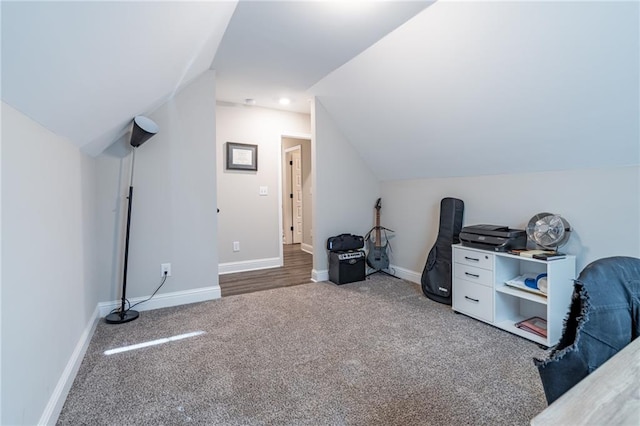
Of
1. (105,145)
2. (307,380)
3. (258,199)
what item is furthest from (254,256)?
(307,380)

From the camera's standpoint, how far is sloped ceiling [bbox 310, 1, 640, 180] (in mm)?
1653

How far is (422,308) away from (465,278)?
482 mm

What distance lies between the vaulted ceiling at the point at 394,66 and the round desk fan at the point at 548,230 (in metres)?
0.40

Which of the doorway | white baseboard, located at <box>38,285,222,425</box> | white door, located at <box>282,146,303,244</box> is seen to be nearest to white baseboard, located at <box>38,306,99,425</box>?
white baseboard, located at <box>38,285,222,425</box>

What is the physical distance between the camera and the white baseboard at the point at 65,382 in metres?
1.38

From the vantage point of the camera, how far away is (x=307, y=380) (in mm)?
1753

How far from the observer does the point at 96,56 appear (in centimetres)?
128

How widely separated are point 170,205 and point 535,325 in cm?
322

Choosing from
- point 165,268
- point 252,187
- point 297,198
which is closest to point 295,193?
point 297,198

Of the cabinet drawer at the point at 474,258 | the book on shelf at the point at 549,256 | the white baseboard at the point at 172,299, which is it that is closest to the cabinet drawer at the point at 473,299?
the cabinet drawer at the point at 474,258

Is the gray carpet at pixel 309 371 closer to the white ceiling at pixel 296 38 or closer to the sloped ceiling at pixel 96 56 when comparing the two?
the sloped ceiling at pixel 96 56

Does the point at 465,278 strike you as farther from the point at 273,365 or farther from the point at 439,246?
the point at 273,365

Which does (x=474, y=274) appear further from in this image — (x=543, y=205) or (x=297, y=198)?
(x=297, y=198)

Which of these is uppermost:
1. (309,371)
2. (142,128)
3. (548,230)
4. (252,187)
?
(142,128)
